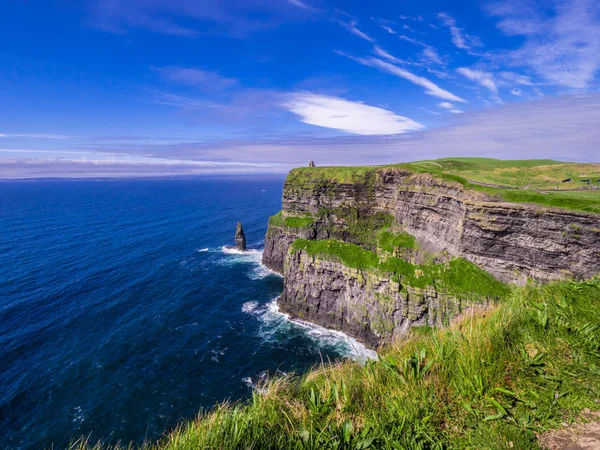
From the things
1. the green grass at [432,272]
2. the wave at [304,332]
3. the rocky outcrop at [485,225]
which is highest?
the rocky outcrop at [485,225]

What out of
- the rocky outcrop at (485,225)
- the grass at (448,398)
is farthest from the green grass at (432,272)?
the grass at (448,398)

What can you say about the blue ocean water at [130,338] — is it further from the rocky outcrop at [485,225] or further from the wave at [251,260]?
the rocky outcrop at [485,225]

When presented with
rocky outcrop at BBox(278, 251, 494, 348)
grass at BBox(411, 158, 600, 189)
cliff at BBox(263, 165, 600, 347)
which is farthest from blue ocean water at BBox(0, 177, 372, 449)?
grass at BBox(411, 158, 600, 189)

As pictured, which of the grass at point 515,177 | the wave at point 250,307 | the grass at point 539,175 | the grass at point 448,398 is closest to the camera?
the grass at point 448,398

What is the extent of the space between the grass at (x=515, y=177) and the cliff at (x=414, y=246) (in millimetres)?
368

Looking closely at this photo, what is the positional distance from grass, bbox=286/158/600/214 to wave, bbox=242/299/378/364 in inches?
1116

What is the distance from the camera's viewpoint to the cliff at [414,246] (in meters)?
30.9

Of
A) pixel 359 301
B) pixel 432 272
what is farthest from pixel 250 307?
pixel 432 272

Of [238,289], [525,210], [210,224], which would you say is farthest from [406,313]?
[210,224]

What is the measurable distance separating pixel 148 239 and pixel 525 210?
91471mm

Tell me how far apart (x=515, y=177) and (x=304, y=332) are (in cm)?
4800

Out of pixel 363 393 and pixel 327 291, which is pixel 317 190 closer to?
pixel 327 291

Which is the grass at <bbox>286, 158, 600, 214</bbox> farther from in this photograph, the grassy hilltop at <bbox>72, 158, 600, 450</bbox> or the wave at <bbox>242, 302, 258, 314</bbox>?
the wave at <bbox>242, 302, 258, 314</bbox>

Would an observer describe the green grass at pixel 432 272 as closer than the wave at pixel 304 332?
Yes
